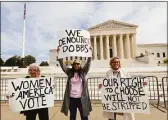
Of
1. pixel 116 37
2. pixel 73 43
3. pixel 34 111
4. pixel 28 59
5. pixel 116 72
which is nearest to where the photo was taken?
pixel 34 111

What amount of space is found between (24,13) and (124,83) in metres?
32.2

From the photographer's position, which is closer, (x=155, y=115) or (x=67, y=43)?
(x=67, y=43)

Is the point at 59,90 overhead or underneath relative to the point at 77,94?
underneath

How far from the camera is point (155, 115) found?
20.9 feet

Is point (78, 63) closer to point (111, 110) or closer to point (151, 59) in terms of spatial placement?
point (111, 110)

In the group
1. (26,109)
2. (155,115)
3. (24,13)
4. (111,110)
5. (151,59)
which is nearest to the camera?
(26,109)

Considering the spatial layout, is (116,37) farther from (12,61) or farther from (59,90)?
(59,90)

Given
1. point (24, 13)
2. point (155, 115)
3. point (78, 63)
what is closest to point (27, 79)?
point (78, 63)

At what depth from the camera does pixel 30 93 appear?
4.26 meters

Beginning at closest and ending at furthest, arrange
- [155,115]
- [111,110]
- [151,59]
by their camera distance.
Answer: [111,110]
[155,115]
[151,59]

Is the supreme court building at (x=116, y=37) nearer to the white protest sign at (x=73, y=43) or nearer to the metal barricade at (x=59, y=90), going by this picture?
the metal barricade at (x=59, y=90)

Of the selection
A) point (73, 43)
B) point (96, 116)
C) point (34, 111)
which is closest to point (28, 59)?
point (96, 116)

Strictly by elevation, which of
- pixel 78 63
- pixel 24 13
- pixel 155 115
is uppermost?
pixel 24 13

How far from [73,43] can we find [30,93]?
135 cm
